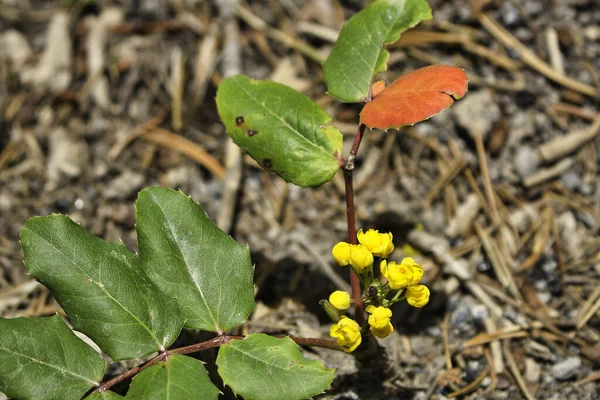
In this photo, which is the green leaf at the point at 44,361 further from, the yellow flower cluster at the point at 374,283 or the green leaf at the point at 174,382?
the yellow flower cluster at the point at 374,283

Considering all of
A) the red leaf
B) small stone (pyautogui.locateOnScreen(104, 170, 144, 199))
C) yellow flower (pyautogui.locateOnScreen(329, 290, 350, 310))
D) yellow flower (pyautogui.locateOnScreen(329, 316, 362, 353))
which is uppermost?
the red leaf

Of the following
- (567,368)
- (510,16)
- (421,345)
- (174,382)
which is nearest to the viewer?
(174,382)

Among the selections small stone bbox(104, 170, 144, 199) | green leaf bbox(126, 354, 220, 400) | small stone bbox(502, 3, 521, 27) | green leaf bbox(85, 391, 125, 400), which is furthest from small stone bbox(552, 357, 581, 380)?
small stone bbox(104, 170, 144, 199)

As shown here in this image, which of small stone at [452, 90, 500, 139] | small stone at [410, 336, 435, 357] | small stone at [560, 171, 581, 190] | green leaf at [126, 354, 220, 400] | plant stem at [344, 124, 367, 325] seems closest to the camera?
green leaf at [126, 354, 220, 400]

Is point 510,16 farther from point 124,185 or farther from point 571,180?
point 124,185

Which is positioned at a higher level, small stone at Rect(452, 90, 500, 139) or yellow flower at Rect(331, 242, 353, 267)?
yellow flower at Rect(331, 242, 353, 267)

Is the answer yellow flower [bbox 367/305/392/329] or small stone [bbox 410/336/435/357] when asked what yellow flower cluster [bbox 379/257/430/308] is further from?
small stone [bbox 410/336/435/357]

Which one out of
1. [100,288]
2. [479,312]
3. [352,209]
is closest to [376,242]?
[352,209]
